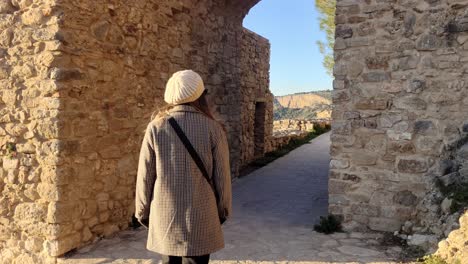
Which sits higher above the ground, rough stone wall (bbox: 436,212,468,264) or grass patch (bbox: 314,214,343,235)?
rough stone wall (bbox: 436,212,468,264)

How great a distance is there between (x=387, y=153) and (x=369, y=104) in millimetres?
580

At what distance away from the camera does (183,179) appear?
2.41 m

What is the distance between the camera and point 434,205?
4.06 meters

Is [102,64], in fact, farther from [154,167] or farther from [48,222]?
[154,167]

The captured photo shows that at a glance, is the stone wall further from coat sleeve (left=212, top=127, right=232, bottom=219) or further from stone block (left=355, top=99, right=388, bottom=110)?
stone block (left=355, top=99, right=388, bottom=110)

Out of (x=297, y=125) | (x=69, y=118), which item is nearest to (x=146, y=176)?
(x=69, y=118)

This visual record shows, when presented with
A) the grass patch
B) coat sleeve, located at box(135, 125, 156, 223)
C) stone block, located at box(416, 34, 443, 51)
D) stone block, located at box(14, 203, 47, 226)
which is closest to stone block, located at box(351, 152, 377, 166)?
the grass patch

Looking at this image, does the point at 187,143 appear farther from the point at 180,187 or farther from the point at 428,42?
the point at 428,42

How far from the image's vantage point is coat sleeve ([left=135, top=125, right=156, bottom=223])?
2457 mm

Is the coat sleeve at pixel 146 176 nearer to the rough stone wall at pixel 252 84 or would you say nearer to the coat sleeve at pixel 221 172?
the coat sleeve at pixel 221 172

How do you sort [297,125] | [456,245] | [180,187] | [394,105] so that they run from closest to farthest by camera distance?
1. [180,187]
2. [456,245]
3. [394,105]
4. [297,125]

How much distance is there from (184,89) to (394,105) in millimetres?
2880

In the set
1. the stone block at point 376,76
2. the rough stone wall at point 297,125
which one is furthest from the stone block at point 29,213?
the rough stone wall at point 297,125

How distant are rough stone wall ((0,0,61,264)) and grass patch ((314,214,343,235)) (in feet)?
9.44
